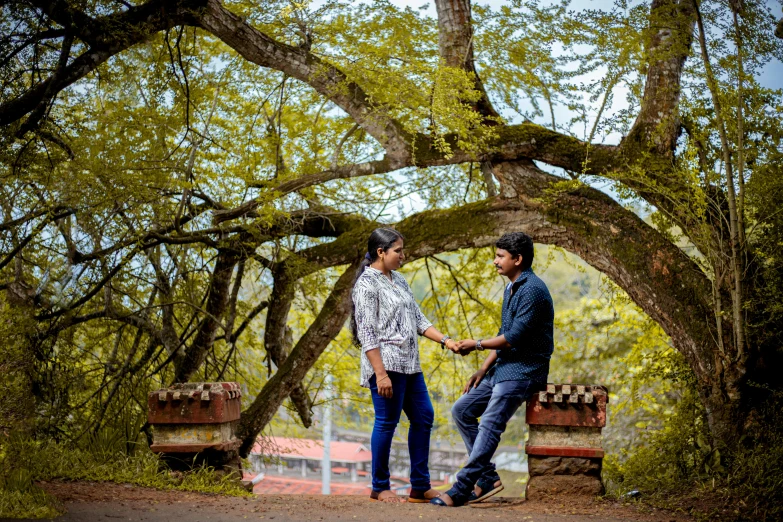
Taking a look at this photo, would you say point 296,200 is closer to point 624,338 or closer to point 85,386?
point 85,386

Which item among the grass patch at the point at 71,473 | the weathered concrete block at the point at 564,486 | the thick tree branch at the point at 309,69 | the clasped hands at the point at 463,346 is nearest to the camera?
the grass patch at the point at 71,473

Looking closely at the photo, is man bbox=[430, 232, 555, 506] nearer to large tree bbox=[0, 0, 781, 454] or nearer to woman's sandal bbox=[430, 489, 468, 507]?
woman's sandal bbox=[430, 489, 468, 507]

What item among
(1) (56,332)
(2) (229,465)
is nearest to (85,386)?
(1) (56,332)

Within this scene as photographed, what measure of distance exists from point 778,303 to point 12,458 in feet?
15.7

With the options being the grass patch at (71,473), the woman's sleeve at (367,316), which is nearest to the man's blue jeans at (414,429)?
the woman's sleeve at (367,316)

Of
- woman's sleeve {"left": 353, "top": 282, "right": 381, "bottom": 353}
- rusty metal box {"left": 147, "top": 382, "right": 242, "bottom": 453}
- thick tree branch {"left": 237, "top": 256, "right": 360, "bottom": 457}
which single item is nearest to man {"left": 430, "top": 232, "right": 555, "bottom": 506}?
woman's sleeve {"left": 353, "top": 282, "right": 381, "bottom": 353}

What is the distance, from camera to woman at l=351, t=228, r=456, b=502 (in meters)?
4.09

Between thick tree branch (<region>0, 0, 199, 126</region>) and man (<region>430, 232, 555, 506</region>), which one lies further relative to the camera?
thick tree branch (<region>0, 0, 199, 126</region>)

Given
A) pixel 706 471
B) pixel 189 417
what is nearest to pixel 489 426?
pixel 706 471

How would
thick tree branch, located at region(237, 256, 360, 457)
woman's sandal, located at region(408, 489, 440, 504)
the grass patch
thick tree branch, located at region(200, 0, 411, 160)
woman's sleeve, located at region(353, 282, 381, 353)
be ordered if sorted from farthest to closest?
thick tree branch, located at region(237, 256, 360, 457), thick tree branch, located at region(200, 0, 411, 160), woman's sandal, located at region(408, 489, 440, 504), woman's sleeve, located at region(353, 282, 381, 353), the grass patch

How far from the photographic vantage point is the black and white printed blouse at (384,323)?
13.4 ft

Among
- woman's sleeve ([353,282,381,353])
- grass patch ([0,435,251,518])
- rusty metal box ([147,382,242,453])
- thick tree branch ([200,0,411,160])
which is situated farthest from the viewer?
thick tree branch ([200,0,411,160])

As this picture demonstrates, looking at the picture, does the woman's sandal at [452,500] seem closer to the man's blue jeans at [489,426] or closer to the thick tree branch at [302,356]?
the man's blue jeans at [489,426]

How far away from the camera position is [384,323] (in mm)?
4176
